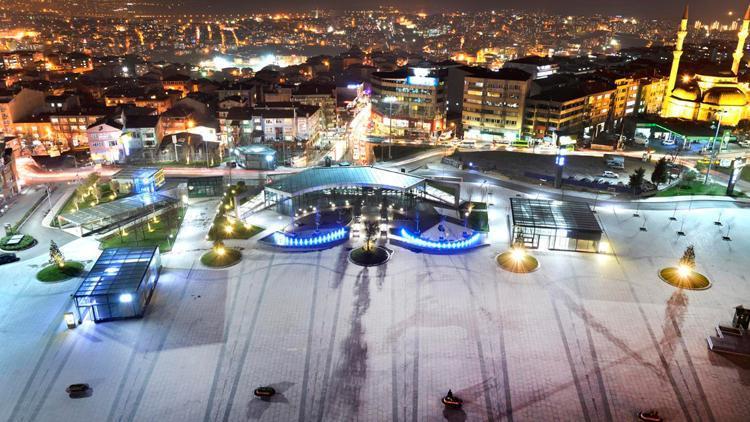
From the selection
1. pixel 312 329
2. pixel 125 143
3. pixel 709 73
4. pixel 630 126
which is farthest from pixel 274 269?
pixel 709 73

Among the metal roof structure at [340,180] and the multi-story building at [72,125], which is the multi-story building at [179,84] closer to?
the multi-story building at [72,125]

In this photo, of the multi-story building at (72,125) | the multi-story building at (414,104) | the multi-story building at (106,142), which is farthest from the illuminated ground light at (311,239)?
the multi-story building at (72,125)

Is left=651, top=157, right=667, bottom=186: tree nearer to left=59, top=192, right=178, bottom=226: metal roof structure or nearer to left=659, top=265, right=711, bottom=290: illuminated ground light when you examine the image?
left=659, top=265, right=711, bottom=290: illuminated ground light

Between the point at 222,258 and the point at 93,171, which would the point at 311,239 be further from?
the point at 93,171

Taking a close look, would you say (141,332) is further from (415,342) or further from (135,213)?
(135,213)

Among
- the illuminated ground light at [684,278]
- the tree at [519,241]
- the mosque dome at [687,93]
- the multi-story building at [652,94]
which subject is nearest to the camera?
the illuminated ground light at [684,278]

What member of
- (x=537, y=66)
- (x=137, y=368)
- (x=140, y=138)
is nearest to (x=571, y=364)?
(x=137, y=368)

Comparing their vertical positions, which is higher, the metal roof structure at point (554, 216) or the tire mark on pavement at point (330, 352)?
the metal roof structure at point (554, 216)
